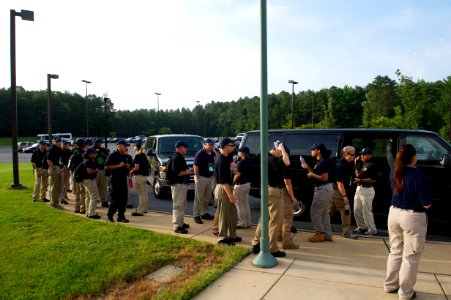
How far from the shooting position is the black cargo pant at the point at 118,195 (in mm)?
8344

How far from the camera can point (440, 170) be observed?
723cm

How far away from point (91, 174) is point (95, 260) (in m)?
3.50

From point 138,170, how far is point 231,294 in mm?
5282

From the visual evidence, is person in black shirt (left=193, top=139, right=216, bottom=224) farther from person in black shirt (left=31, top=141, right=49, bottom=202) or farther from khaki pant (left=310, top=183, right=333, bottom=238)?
person in black shirt (left=31, top=141, right=49, bottom=202)

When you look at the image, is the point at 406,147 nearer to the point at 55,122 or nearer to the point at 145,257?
the point at 145,257

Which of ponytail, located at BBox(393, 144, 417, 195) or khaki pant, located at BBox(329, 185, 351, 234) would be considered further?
khaki pant, located at BBox(329, 185, 351, 234)

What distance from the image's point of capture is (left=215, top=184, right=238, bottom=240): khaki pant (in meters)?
6.55

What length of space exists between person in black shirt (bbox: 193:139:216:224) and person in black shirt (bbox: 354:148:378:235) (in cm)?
327

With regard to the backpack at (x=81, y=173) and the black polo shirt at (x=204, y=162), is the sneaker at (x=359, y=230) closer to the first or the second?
the black polo shirt at (x=204, y=162)

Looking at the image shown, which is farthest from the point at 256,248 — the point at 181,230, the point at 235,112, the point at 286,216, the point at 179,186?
the point at 235,112

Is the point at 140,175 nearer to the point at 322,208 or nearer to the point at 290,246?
the point at 290,246

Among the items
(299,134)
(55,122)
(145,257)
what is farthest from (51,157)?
(55,122)

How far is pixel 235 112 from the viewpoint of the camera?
5335 inches

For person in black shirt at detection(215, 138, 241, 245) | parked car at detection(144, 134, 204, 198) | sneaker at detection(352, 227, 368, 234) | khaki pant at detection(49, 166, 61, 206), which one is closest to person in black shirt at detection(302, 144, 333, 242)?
sneaker at detection(352, 227, 368, 234)
